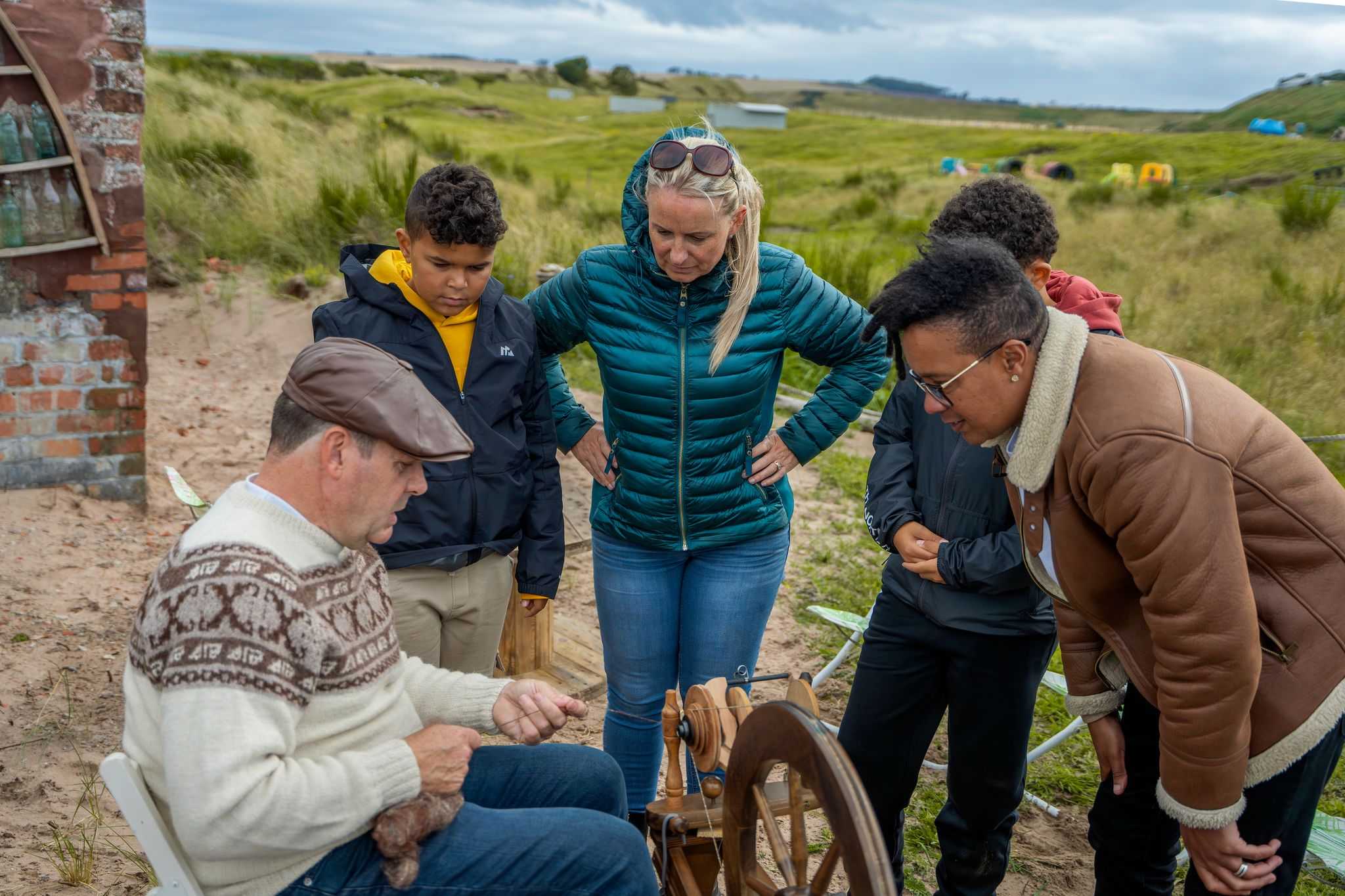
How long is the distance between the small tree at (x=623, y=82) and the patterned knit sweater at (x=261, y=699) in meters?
81.5

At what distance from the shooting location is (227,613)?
165 centimetres

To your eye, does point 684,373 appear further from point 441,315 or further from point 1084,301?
point 1084,301

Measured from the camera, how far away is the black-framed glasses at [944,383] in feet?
6.33

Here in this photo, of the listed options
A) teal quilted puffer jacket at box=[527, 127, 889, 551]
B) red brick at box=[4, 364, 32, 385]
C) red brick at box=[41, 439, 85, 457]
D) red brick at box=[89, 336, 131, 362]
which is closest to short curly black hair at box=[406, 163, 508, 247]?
teal quilted puffer jacket at box=[527, 127, 889, 551]

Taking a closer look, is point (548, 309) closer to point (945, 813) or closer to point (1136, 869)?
point (945, 813)

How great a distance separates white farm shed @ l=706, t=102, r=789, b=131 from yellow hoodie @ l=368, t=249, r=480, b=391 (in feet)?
195

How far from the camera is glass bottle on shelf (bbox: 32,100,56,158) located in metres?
4.48

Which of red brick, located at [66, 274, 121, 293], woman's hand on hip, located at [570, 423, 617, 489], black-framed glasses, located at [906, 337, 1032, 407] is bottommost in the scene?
woman's hand on hip, located at [570, 423, 617, 489]

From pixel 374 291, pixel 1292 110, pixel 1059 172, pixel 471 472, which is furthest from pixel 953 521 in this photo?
pixel 1292 110

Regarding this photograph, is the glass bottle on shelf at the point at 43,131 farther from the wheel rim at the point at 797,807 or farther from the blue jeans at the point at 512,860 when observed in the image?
the wheel rim at the point at 797,807

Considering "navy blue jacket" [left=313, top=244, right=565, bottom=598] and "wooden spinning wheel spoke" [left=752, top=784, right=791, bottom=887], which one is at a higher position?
"navy blue jacket" [left=313, top=244, right=565, bottom=598]

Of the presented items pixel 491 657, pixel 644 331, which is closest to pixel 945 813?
pixel 491 657

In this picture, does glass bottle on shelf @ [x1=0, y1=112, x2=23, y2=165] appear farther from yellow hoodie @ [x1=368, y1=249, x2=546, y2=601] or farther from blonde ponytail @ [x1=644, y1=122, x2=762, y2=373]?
blonde ponytail @ [x1=644, y1=122, x2=762, y2=373]

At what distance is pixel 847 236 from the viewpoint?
1762 centimetres
